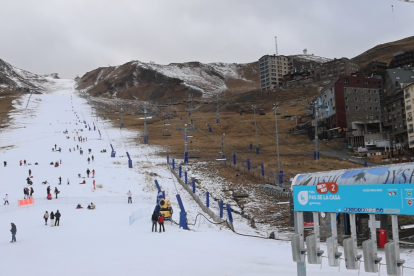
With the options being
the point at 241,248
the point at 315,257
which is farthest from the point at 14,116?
the point at 315,257

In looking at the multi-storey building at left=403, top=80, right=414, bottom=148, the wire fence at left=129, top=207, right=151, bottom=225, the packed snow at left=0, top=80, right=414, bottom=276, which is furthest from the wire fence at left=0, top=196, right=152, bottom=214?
the multi-storey building at left=403, top=80, right=414, bottom=148

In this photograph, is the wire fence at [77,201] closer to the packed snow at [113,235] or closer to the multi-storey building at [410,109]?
the packed snow at [113,235]

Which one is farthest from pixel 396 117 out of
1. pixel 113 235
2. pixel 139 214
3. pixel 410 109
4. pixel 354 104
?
pixel 113 235

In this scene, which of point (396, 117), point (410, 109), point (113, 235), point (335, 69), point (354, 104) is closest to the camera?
point (113, 235)

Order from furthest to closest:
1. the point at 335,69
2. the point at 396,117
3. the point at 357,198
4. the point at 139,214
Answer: the point at 335,69, the point at 396,117, the point at 139,214, the point at 357,198

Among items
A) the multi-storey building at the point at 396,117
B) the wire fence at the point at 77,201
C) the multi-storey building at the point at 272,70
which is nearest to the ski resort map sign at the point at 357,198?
the wire fence at the point at 77,201

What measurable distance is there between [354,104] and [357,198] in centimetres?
8233

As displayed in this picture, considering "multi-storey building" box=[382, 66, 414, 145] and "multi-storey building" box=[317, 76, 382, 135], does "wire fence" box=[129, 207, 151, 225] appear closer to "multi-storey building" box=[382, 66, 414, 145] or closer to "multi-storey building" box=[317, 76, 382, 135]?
"multi-storey building" box=[382, 66, 414, 145]

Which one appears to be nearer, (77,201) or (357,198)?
(357,198)

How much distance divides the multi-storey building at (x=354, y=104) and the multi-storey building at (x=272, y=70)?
92.1 meters

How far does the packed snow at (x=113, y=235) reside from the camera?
15.0m

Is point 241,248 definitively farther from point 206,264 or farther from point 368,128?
point 368,128

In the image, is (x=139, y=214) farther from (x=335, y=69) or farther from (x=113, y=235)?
(x=335, y=69)

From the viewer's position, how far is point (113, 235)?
2241 centimetres
